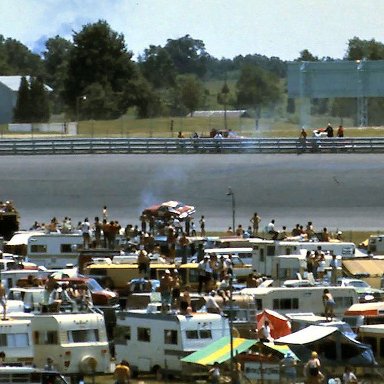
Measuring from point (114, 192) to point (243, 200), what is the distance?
178 inches

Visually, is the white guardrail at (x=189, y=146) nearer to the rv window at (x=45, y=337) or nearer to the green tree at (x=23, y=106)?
the rv window at (x=45, y=337)

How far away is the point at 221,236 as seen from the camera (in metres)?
49.1

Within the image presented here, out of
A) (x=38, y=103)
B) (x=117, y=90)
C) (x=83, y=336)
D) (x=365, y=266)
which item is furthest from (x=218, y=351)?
(x=117, y=90)

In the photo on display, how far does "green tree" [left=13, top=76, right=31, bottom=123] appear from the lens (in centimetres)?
11281

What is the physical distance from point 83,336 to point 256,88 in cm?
10321

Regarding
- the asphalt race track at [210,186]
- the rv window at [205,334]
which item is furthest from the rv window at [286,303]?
the asphalt race track at [210,186]

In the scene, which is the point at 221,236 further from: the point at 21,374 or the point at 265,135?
the point at 265,135

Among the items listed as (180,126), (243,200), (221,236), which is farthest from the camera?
(180,126)

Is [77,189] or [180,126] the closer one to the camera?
[77,189]

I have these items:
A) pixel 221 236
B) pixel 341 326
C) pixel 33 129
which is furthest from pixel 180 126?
pixel 341 326

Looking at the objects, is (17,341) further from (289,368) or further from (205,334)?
(289,368)

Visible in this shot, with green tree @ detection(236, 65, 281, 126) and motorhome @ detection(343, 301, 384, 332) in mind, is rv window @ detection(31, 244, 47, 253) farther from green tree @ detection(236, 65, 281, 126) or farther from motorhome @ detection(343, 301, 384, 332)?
green tree @ detection(236, 65, 281, 126)

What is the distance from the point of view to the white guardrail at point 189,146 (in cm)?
6825

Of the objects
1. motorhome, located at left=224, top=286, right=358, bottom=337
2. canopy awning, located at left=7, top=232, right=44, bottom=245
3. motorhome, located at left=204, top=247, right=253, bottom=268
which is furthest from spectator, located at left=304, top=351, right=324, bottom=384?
canopy awning, located at left=7, top=232, right=44, bottom=245
